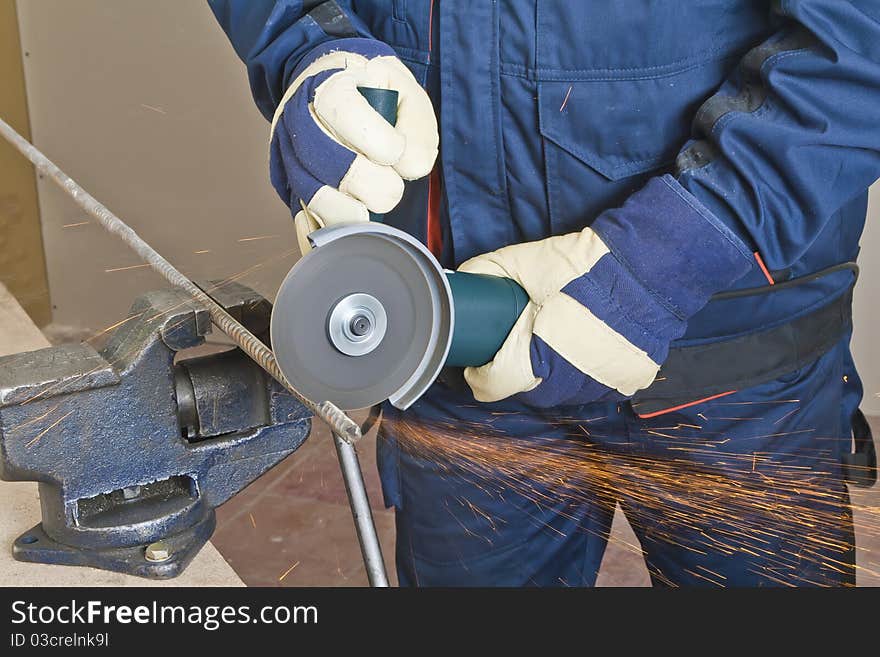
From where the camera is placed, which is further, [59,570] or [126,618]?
[59,570]

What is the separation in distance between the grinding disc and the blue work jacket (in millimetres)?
312

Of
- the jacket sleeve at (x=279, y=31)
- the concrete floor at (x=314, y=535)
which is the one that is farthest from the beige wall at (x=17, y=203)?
the jacket sleeve at (x=279, y=31)

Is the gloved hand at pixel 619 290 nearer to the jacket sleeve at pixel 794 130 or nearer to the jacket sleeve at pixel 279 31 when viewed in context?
the jacket sleeve at pixel 794 130

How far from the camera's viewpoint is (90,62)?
12.3 feet

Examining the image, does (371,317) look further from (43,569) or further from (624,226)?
(43,569)

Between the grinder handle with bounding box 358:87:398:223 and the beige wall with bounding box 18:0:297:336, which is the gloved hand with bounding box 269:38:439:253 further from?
the beige wall with bounding box 18:0:297:336

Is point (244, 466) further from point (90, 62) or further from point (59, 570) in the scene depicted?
point (90, 62)

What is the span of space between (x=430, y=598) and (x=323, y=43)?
749 mm

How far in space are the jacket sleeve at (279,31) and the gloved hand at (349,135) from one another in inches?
3.2

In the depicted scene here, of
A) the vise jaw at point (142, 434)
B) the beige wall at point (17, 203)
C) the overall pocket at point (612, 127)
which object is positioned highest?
the overall pocket at point (612, 127)

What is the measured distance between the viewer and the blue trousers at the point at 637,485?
140 cm

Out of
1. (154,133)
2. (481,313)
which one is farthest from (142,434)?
(154,133)

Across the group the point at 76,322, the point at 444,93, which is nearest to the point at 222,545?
the point at 76,322

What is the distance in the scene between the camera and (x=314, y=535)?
9.92 feet
